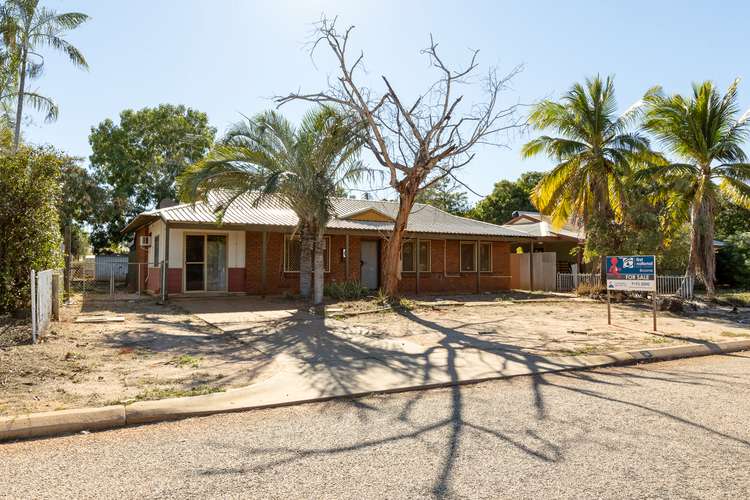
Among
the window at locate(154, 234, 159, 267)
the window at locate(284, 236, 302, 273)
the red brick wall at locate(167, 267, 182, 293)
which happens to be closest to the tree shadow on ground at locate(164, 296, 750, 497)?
the red brick wall at locate(167, 267, 182, 293)

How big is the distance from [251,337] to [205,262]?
8637 mm

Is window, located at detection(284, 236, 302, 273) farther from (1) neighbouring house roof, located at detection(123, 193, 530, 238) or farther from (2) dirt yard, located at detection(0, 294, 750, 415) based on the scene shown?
(2) dirt yard, located at detection(0, 294, 750, 415)

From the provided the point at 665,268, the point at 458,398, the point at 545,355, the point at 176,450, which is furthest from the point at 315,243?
A: the point at 665,268

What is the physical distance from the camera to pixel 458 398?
586 centimetres

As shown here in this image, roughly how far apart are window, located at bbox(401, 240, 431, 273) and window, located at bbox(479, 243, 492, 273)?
8.99 feet

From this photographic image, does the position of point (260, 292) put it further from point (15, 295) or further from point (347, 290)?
point (15, 295)

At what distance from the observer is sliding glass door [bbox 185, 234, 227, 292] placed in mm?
17484

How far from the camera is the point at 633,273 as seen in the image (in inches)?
455

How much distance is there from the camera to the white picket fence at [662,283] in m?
18.3

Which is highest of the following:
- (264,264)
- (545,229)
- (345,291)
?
(545,229)

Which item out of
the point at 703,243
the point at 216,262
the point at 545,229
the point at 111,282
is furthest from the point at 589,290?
the point at 111,282

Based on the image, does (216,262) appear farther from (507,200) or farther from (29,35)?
(507,200)

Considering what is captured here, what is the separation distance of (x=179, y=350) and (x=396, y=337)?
3857 mm

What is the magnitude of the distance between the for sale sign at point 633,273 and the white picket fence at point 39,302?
10.7m
